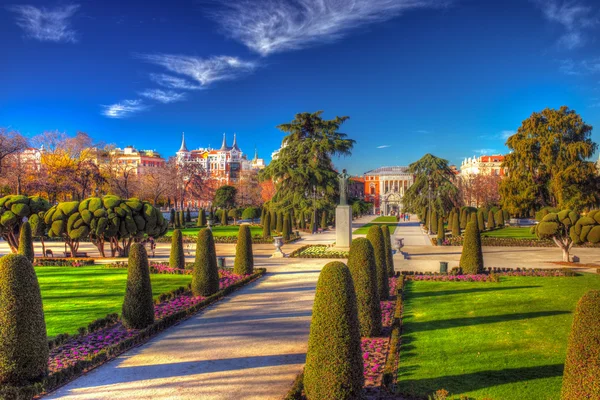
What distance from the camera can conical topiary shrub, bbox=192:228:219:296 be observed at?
1232cm

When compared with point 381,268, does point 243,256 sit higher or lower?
higher

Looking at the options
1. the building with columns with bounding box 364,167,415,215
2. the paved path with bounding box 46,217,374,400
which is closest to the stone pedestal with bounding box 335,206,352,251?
the paved path with bounding box 46,217,374,400

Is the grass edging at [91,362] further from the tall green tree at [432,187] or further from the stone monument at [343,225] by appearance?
the tall green tree at [432,187]

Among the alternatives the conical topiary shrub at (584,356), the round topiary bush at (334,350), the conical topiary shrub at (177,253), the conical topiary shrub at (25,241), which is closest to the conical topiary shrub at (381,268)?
the round topiary bush at (334,350)

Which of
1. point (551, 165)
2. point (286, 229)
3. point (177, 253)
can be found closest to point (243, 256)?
point (177, 253)

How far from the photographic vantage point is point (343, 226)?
22531 millimetres

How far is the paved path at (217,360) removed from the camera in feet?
20.8

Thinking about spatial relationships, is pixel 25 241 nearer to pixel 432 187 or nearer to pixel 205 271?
pixel 205 271

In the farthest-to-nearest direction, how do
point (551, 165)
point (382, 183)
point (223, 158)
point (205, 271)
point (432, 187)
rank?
point (223, 158)
point (382, 183)
point (432, 187)
point (551, 165)
point (205, 271)

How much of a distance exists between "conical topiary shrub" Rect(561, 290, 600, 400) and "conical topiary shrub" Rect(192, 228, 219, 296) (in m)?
9.72

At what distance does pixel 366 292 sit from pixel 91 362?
5246 millimetres

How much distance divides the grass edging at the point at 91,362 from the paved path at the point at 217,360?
0.16m

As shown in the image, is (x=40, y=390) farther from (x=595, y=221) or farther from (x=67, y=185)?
(x=67, y=185)

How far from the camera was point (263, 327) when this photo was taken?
952cm
